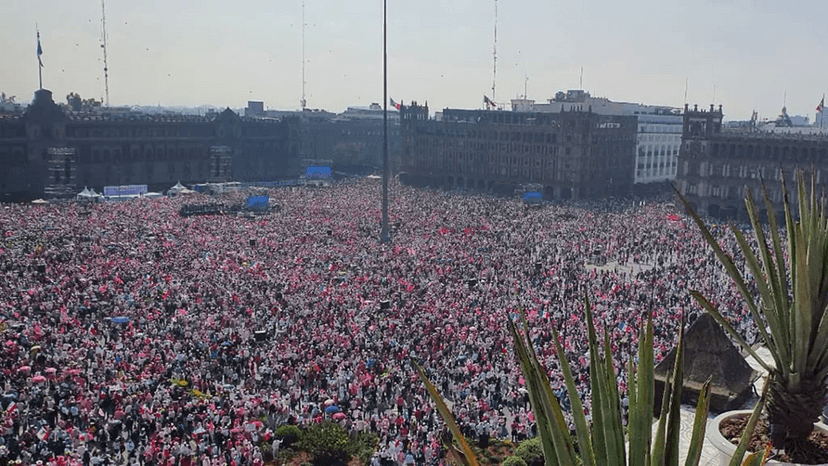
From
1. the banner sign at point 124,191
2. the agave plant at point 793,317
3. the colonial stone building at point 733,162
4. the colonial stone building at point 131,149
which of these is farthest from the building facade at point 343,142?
the agave plant at point 793,317

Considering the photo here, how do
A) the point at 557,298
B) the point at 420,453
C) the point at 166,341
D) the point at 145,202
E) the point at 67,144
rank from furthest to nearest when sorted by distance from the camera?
1. the point at 67,144
2. the point at 145,202
3. the point at 557,298
4. the point at 166,341
5. the point at 420,453

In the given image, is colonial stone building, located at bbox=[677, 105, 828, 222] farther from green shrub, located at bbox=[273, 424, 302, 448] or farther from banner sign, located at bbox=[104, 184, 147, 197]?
green shrub, located at bbox=[273, 424, 302, 448]

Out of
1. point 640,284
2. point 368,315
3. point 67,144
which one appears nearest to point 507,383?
point 368,315

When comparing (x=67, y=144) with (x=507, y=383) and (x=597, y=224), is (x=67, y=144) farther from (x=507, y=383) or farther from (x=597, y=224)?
(x=507, y=383)

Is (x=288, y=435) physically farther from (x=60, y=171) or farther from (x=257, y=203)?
(x=60, y=171)

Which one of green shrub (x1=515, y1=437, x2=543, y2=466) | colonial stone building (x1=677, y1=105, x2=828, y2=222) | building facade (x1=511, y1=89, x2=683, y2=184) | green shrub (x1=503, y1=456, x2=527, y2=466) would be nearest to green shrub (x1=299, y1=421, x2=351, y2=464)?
green shrub (x1=503, y1=456, x2=527, y2=466)

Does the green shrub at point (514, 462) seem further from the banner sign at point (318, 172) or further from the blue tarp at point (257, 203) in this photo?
the banner sign at point (318, 172)

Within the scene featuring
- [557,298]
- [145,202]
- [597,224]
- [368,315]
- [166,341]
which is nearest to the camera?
[166,341]
